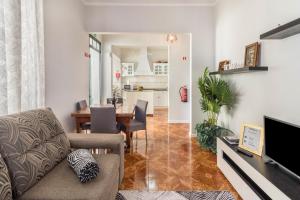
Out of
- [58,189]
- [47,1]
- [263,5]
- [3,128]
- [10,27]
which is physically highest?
[47,1]

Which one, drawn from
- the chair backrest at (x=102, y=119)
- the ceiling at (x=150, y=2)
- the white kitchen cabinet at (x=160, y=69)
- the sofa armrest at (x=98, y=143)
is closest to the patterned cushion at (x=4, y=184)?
the sofa armrest at (x=98, y=143)

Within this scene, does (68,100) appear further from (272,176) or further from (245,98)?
(272,176)

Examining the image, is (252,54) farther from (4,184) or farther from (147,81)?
(147,81)

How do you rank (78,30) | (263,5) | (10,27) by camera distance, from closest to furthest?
(10,27)
(263,5)
(78,30)

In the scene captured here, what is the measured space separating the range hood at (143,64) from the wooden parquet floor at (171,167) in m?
5.49

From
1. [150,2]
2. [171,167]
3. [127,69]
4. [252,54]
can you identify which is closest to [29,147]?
[171,167]

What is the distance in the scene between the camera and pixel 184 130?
5.84 meters

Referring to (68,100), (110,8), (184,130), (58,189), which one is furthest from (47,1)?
(184,130)

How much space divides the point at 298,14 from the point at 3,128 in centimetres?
267

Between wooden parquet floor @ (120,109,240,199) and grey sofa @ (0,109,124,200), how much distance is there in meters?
0.86

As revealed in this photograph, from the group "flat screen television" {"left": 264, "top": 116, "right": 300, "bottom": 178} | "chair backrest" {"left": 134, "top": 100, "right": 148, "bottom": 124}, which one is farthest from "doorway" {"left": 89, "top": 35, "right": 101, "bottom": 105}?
"flat screen television" {"left": 264, "top": 116, "right": 300, "bottom": 178}

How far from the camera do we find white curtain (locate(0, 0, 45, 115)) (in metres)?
2.12

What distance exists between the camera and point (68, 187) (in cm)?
157

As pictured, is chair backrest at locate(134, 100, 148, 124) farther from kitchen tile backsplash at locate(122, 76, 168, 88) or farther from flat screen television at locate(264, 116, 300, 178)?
A: kitchen tile backsplash at locate(122, 76, 168, 88)
